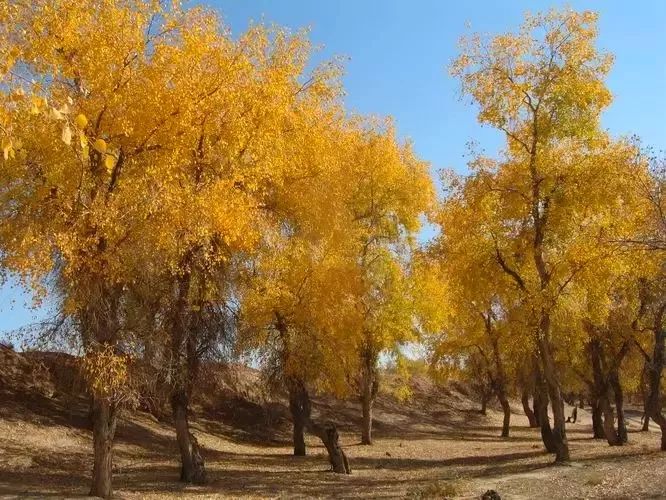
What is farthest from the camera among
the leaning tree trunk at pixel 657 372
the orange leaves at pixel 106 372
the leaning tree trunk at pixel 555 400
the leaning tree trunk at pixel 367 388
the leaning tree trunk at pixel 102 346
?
the leaning tree trunk at pixel 367 388

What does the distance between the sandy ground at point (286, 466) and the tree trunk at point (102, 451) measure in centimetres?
92

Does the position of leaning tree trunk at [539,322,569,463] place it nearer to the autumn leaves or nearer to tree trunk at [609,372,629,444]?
the autumn leaves

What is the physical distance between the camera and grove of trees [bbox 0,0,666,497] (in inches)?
438

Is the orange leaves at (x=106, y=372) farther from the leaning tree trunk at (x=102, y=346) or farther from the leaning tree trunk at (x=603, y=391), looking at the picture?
the leaning tree trunk at (x=603, y=391)

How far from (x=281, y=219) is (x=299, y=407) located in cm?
863

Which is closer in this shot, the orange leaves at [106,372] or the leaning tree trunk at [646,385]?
the orange leaves at [106,372]

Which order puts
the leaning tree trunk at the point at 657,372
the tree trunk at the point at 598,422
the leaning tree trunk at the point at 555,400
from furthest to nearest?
the tree trunk at the point at 598,422 → the leaning tree trunk at the point at 657,372 → the leaning tree trunk at the point at 555,400

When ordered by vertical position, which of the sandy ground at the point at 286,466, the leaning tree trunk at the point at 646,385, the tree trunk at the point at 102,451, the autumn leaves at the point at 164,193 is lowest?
the sandy ground at the point at 286,466

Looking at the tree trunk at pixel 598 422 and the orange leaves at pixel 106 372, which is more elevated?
the orange leaves at pixel 106 372

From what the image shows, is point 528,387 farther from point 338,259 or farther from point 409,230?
point 338,259

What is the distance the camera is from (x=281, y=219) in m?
17.0

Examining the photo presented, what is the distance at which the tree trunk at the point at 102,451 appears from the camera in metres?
11.8

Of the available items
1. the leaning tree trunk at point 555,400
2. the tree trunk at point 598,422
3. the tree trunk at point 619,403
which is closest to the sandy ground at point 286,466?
the leaning tree trunk at point 555,400

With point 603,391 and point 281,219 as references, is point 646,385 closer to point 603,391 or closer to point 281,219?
point 603,391
